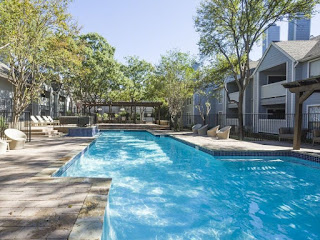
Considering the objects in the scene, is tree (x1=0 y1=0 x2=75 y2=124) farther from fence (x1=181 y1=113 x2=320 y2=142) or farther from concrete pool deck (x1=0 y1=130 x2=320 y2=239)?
fence (x1=181 y1=113 x2=320 y2=142)

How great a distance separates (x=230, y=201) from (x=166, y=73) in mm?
17923

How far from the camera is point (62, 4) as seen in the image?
40.3 feet

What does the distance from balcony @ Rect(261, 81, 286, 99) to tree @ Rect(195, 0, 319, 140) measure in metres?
4.30

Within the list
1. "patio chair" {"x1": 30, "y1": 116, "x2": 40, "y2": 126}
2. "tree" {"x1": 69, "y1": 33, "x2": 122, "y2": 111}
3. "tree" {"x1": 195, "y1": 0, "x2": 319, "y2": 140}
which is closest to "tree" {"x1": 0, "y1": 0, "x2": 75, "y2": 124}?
"patio chair" {"x1": 30, "y1": 116, "x2": 40, "y2": 126}

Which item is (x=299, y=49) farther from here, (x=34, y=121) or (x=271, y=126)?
(x=34, y=121)

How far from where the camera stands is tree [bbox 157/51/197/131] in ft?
70.6

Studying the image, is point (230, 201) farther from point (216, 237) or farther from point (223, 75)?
point (223, 75)

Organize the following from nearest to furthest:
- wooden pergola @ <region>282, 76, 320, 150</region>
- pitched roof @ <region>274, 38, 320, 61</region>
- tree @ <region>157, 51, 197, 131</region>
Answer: wooden pergola @ <region>282, 76, 320, 150</region>, pitched roof @ <region>274, 38, 320, 61</region>, tree @ <region>157, 51, 197, 131</region>

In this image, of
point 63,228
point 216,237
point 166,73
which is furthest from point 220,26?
point 63,228

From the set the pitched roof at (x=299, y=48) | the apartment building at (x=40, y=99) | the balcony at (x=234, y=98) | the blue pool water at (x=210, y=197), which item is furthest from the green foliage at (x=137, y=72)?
the blue pool water at (x=210, y=197)

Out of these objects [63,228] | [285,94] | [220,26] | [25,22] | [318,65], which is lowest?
[63,228]

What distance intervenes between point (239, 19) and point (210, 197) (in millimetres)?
11373

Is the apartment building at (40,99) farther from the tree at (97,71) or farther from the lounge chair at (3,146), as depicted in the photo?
the lounge chair at (3,146)

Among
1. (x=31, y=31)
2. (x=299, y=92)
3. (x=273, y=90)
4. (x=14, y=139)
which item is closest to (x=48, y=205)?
(x=14, y=139)
